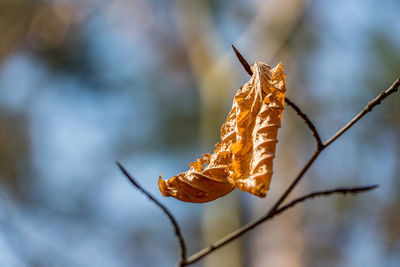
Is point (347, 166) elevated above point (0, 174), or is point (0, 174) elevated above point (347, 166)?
point (0, 174)

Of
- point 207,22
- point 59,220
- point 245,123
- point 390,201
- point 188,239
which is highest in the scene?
point 207,22

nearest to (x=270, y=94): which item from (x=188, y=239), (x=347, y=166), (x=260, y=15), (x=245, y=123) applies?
(x=245, y=123)

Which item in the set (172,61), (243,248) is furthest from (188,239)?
(172,61)

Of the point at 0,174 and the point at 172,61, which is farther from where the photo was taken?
the point at 172,61

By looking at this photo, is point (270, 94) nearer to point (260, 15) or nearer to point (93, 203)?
point (260, 15)

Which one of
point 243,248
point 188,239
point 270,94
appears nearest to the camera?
point 270,94

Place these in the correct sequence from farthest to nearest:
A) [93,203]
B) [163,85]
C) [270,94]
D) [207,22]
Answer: [163,85] < [93,203] < [207,22] < [270,94]
